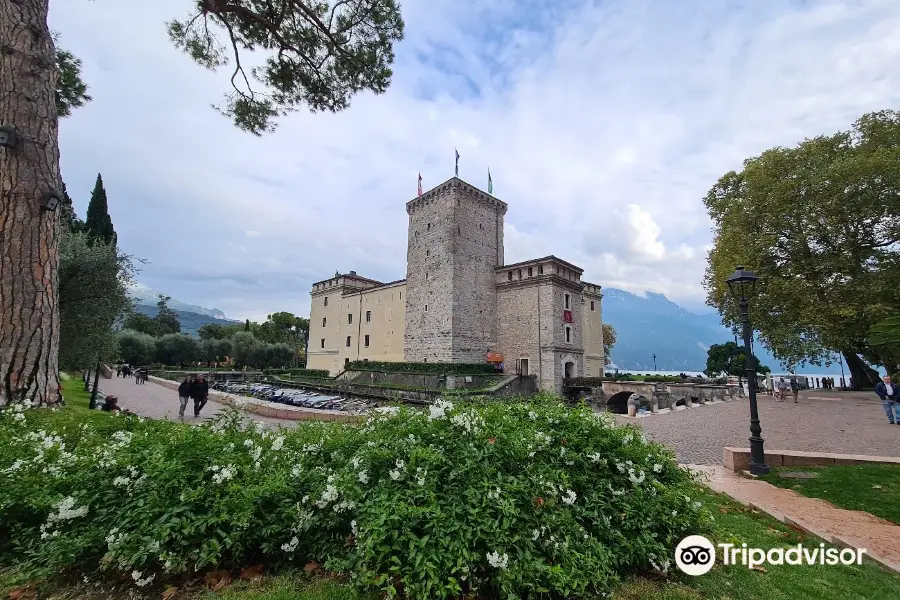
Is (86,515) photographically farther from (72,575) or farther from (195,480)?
(195,480)

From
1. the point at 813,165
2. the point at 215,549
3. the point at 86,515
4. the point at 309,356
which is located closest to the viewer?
the point at 215,549

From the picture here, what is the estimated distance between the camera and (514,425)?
344 cm

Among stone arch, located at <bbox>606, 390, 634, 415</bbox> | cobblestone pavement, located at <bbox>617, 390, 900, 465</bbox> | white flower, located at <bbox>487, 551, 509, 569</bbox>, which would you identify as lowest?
stone arch, located at <bbox>606, 390, 634, 415</bbox>

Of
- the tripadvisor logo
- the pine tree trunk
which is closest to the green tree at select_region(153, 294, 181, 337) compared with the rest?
the pine tree trunk

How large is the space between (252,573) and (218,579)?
0.68ft

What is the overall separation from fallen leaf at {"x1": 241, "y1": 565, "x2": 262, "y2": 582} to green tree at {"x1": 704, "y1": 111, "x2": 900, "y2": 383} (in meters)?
→ 21.8

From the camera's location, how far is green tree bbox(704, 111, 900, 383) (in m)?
16.7

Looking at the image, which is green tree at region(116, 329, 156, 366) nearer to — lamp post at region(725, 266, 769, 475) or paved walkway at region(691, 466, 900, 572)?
lamp post at region(725, 266, 769, 475)

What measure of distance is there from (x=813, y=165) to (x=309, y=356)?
4328cm

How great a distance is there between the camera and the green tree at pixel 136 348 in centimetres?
4112

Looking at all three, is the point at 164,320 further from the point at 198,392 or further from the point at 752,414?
the point at 752,414

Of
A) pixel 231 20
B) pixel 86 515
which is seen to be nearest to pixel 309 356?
pixel 231 20

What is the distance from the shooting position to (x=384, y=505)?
2.49 metres

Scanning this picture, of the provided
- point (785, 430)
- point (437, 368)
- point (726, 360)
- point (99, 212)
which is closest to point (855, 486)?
point (785, 430)
